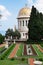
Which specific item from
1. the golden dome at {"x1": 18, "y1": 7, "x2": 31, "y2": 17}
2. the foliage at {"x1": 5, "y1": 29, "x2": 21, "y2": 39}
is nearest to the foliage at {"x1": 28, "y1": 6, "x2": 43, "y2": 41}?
the foliage at {"x1": 5, "y1": 29, "x2": 21, "y2": 39}

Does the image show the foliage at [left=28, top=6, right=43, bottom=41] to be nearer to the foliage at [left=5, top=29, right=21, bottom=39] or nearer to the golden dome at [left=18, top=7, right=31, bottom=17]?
the foliage at [left=5, top=29, right=21, bottom=39]

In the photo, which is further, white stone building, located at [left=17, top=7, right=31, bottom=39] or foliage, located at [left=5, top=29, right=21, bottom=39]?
white stone building, located at [left=17, top=7, right=31, bottom=39]

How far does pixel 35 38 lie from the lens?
5703 cm

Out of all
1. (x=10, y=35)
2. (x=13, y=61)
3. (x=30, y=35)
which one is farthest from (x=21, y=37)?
(x=13, y=61)

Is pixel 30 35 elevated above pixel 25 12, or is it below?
below

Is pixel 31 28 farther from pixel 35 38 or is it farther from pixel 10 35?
pixel 10 35

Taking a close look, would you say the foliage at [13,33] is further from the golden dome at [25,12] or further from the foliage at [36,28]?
the foliage at [36,28]

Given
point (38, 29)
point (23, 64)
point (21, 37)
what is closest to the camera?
point (23, 64)

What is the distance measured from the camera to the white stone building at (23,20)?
272 ft

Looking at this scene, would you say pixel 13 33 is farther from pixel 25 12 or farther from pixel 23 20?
pixel 25 12

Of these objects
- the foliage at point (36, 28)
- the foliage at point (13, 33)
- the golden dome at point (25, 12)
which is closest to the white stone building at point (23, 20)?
the golden dome at point (25, 12)

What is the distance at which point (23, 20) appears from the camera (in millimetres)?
85062

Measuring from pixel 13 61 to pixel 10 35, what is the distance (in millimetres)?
60531

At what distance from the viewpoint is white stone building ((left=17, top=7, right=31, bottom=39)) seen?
3268 inches
